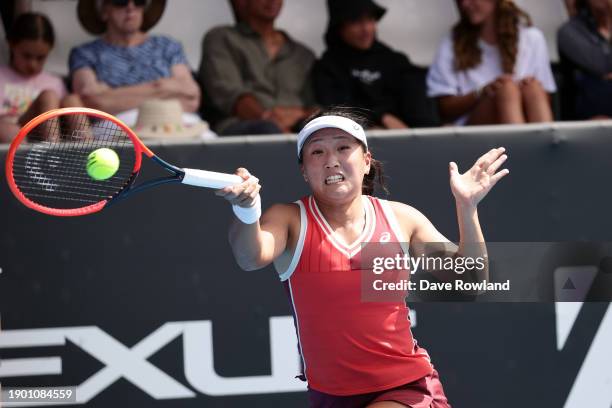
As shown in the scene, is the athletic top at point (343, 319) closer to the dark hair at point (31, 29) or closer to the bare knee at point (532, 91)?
the bare knee at point (532, 91)

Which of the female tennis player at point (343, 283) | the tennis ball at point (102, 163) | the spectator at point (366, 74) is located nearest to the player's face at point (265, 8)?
the spectator at point (366, 74)

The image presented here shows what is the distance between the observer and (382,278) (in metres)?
4.09

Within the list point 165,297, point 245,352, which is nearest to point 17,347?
point 165,297

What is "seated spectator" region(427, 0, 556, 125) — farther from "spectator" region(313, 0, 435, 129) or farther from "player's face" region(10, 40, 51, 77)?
"player's face" region(10, 40, 51, 77)

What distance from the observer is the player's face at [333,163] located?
4.07 metres

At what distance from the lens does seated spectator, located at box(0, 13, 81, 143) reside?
649 centimetres

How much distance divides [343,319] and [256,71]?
3094mm

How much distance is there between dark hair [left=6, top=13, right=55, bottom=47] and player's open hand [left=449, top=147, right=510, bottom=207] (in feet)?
11.4

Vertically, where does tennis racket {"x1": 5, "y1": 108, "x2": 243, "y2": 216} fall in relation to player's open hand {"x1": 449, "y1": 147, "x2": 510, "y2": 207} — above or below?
above

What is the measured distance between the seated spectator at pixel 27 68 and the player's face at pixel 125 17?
1.27ft

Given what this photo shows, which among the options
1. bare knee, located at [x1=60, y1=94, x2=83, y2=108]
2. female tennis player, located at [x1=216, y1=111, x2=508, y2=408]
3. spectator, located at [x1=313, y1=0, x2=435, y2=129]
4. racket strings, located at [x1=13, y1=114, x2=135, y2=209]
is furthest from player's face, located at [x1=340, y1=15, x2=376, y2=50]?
female tennis player, located at [x1=216, y1=111, x2=508, y2=408]

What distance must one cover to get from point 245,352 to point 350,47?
238 cm

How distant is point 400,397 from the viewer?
4.09 meters

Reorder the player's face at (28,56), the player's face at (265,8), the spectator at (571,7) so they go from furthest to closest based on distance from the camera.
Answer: the spectator at (571,7) < the player's face at (265,8) < the player's face at (28,56)
